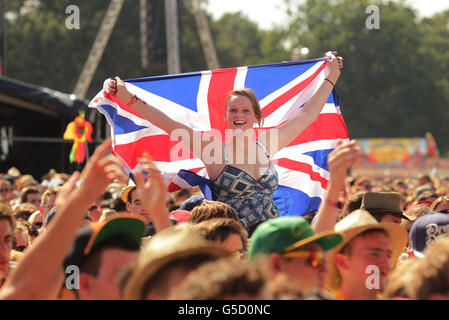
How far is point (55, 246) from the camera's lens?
261cm

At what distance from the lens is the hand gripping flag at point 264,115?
241 inches

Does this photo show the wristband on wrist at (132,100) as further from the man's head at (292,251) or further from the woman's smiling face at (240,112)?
the man's head at (292,251)

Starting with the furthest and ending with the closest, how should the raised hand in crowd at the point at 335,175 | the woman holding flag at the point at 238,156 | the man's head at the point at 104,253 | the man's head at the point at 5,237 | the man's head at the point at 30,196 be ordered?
1. the man's head at the point at 30,196
2. the woman holding flag at the point at 238,156
3. the man's head at the point at 5,237
4. the raised hand in crowd at the point at 335,175
5. the man's head at the point at 104,253

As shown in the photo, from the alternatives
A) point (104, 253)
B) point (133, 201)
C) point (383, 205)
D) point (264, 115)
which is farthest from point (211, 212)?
point (133, 201)

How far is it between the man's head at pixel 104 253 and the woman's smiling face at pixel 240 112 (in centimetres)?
214

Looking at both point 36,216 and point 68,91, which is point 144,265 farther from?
point 68,91

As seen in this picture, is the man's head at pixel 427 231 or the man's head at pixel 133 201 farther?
the man's head at pixel 133 201

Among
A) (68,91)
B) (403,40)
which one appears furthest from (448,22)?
(68,91)

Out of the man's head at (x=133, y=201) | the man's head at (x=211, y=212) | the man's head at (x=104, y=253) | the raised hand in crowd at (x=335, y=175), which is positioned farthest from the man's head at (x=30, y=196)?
the man's head at (x=104, y=253)

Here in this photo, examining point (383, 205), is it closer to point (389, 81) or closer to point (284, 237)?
point (284, 237)

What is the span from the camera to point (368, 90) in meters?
61.0

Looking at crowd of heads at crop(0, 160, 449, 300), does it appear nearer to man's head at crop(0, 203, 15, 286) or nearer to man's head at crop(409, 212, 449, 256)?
man's head at crop(0, 203, 15, 286)

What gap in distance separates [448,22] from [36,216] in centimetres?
7344
